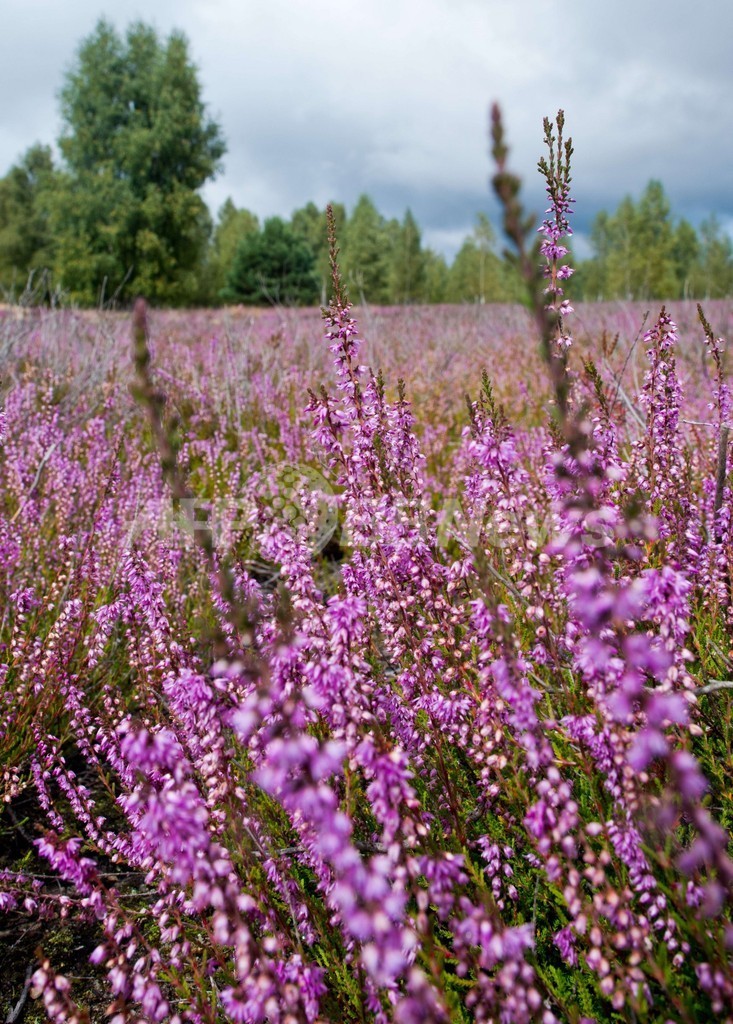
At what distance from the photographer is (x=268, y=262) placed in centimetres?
4750

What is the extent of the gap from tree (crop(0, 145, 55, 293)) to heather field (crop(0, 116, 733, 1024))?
5655 centimetres

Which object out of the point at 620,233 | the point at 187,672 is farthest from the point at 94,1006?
the point at 620,233

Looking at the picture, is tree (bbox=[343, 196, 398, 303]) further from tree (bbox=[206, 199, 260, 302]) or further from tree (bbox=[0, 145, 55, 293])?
tree (bbox=[0, 145, 55, 293])

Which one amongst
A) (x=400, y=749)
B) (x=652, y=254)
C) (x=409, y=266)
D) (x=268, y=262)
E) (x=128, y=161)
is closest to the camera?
(x=400, y=749)

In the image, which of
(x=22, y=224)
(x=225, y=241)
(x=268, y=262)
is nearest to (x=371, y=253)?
(x=268, y=262)

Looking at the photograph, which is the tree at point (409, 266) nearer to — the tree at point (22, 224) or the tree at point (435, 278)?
the tree at point (435, 278)

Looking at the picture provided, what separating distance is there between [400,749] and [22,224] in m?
67.9

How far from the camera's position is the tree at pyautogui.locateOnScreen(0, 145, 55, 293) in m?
53.4

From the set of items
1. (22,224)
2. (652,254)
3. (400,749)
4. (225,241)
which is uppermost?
(225,241)

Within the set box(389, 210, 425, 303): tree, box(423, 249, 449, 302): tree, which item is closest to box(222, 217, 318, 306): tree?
box(389, 210, 425, 303): tree

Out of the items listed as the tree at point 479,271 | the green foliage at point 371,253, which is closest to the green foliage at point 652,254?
the tree at point 479,271

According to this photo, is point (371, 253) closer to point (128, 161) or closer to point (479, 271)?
point (479, 271)

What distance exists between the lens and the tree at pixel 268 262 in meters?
47.5

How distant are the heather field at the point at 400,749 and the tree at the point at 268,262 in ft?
152
